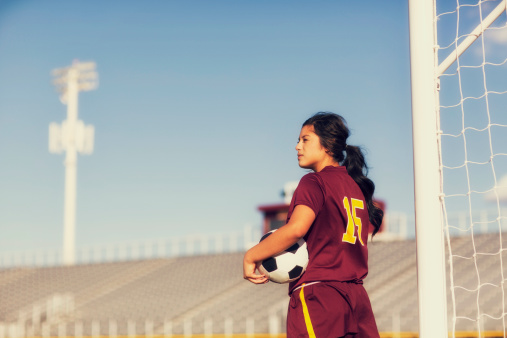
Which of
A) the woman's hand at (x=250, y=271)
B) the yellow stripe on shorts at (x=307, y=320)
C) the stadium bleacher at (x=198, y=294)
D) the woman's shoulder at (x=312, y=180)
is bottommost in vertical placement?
the stadium bleacher at (x=198, y=294)

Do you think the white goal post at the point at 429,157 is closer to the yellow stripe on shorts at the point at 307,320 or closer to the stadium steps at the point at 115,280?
the yellow stripe on shorts at the point at 307,320

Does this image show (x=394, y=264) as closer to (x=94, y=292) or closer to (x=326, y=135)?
(x=94, y=292)

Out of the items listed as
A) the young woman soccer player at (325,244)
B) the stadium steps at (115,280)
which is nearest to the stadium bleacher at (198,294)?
the stadium steps at (115,280)

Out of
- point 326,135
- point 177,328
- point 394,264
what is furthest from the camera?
point 394,264

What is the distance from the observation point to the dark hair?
3.14m

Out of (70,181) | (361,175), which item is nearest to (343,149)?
(361,175)

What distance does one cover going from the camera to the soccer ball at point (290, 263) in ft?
9.68

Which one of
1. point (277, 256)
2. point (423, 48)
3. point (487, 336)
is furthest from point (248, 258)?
point (487, 336)

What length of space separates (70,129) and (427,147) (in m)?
27.4

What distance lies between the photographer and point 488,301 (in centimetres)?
1433

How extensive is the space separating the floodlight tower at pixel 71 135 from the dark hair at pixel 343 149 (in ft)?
82.8

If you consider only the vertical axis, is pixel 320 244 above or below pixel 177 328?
above

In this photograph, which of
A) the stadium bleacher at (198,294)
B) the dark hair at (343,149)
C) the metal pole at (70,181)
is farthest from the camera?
the metal pole at (70,181)

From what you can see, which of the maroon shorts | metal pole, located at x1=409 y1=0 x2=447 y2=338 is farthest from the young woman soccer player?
metal pole, located at x1=409 y1=0 x2=447 y2=338
